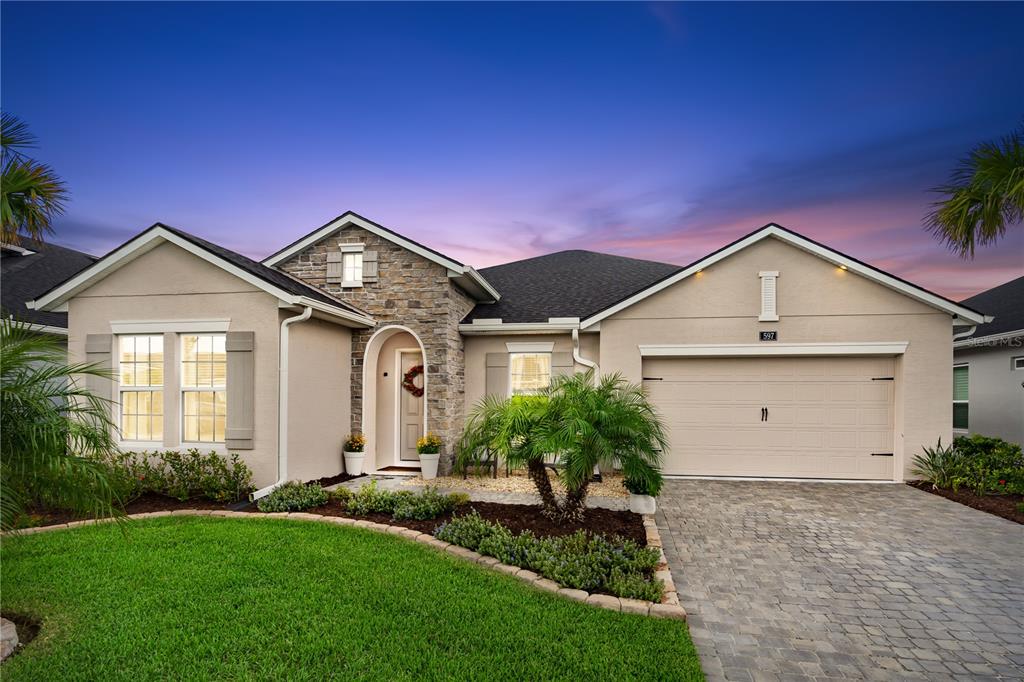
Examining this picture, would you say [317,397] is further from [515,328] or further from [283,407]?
[515,328]

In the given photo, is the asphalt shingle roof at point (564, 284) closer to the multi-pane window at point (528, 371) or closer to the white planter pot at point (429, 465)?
the multi-pane window at point (528, 371)

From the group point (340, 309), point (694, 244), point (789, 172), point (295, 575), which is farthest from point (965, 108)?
point (295, 575)

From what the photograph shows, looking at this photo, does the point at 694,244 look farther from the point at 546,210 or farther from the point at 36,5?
the point at 36,5

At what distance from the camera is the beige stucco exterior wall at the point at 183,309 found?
7648 mm

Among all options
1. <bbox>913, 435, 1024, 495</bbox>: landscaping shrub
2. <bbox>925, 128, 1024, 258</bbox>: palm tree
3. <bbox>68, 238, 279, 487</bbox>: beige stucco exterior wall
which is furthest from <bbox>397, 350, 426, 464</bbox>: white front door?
<bbox>913, 435, 1024, 495</bbox>: landscaping shrub

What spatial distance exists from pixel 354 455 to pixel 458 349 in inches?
121

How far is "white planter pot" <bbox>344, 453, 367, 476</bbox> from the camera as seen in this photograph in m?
9.40

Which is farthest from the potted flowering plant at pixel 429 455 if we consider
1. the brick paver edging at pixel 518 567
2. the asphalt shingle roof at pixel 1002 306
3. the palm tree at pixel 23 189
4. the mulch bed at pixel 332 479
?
the asphalt shingle roof at pixel 1002 306

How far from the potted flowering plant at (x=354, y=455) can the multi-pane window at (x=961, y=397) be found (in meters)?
15.9

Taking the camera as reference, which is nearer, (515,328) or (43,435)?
(43,435)

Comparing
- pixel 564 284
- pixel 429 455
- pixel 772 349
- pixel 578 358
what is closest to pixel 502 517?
pixel 429 455

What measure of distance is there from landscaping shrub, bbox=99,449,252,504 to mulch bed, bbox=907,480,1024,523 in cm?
1146

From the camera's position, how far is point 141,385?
8.12 m

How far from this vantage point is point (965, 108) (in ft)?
30.9
